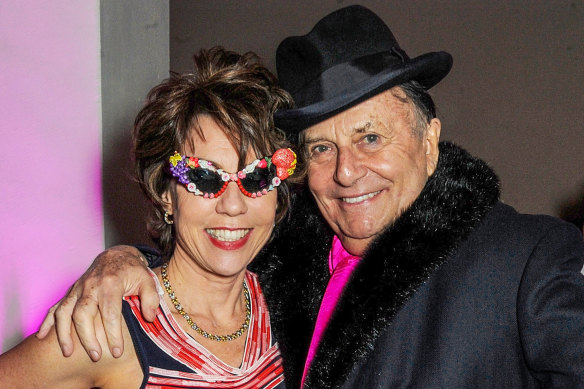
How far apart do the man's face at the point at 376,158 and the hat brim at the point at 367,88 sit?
0.16 feet

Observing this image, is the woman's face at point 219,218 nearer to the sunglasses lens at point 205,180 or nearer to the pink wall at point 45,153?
the sunglasses lens at point 205,180

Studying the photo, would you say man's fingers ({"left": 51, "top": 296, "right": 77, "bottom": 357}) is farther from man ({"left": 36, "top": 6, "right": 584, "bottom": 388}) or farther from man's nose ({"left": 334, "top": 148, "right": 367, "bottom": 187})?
man's nose ({"left": 334, "top": 148, "right": 367, "bottom": 187})

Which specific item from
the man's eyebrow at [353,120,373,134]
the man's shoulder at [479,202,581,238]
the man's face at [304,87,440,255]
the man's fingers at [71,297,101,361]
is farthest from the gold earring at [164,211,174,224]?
the man's shoulder at [479,202,581,238]

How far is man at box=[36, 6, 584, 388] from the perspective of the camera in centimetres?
155

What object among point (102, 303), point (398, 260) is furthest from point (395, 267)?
point (102, 303)

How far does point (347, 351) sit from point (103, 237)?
2.10 meters

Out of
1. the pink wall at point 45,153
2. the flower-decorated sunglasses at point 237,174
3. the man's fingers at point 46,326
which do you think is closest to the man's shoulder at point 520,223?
the flower-decorated sunglasses at point 237,174

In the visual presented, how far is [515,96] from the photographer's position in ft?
17.0

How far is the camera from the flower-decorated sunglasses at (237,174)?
6.15 feet

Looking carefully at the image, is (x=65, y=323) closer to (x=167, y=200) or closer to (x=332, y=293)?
(x=167, y=200)

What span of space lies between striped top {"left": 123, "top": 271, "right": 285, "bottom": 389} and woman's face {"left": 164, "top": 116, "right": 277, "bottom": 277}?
191mm

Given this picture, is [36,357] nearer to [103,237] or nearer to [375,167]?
Result: [375,167]

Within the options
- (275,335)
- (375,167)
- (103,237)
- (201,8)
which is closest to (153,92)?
(375,167)

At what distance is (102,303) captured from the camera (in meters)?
1.74
